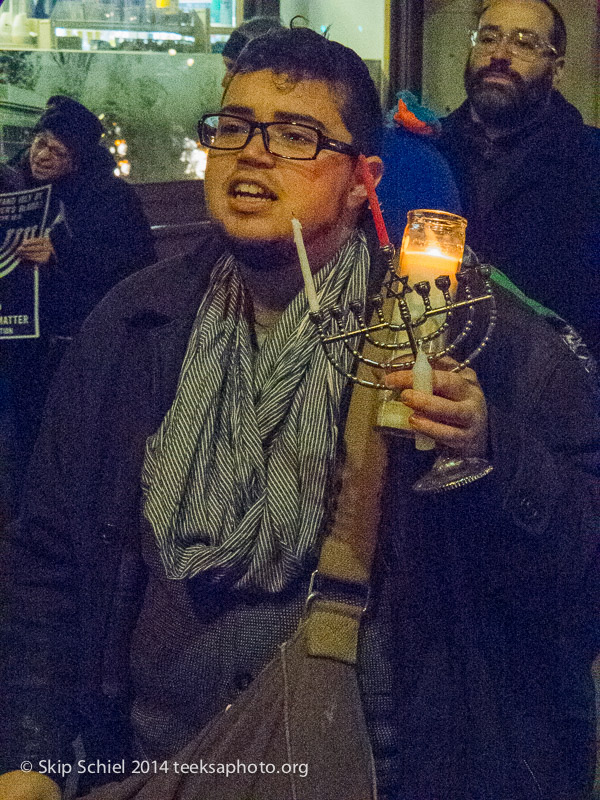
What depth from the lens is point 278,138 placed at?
154cm

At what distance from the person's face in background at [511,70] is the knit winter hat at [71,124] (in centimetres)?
134

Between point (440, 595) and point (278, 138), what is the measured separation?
0.90 m

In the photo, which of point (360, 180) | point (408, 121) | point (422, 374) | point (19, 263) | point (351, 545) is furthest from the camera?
point (19, 263)

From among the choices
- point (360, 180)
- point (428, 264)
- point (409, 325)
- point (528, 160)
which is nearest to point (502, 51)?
point (528, 160)

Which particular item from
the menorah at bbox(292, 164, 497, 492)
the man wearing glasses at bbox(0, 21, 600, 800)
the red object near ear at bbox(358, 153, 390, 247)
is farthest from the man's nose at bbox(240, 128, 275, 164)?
the menorah at bbox(292, 164, 497, 492)

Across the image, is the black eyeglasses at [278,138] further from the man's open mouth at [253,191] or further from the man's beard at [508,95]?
the man's beard at [508,95]

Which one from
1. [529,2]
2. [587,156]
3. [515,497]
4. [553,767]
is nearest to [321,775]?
[553,767]

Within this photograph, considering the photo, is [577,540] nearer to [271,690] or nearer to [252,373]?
[271,690]

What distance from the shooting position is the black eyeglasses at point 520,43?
246cm

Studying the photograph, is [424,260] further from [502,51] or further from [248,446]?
[502,51]

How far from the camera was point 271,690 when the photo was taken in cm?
125

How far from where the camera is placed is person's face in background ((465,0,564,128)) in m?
2.46

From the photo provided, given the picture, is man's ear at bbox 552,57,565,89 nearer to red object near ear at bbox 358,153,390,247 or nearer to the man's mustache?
the man's mustache

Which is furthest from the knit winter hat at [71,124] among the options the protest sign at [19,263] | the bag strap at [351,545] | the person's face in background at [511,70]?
the bag strap at [351,545]
